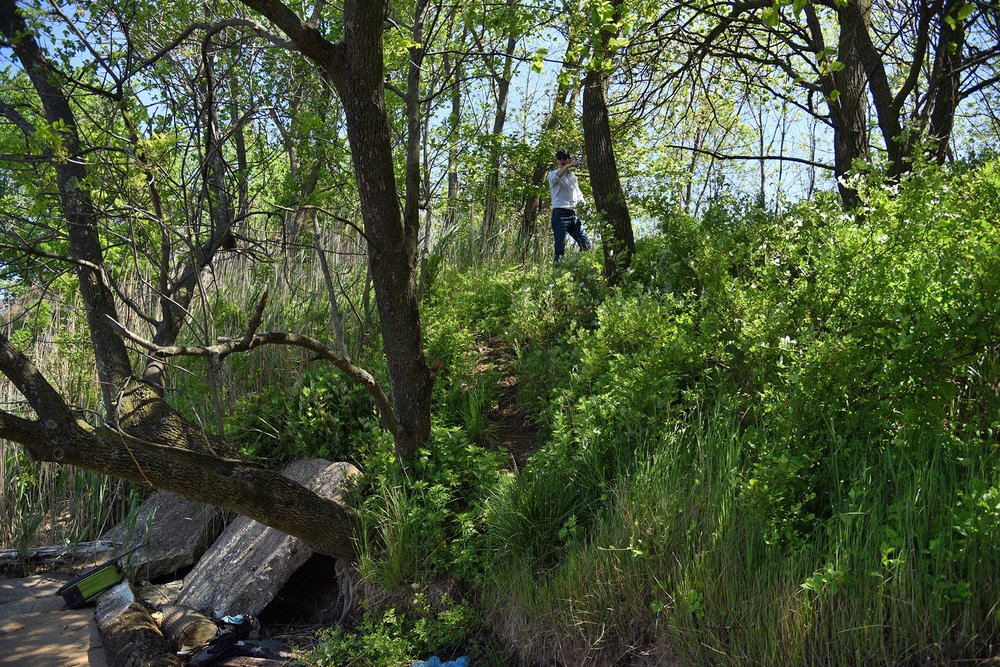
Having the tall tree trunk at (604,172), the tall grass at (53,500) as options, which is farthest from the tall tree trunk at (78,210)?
the tall tree trunk at (604,172)

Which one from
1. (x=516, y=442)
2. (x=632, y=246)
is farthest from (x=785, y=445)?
(x=632, y=246)

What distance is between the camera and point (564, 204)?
930 centimetres

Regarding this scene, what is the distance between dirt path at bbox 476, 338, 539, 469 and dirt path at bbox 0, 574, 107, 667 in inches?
119

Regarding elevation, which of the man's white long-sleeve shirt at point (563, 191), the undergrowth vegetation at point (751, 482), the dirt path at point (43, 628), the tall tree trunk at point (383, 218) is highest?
the man's white long-sleeve shirt at point (563, 191)

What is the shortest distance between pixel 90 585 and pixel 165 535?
0.77 metres

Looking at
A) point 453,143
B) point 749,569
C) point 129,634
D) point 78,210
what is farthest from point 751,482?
point 453,143

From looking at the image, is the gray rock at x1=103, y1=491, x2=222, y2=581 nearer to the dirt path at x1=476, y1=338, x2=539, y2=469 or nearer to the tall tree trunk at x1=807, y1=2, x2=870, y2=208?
the dirt path at x1=476, y1=338, x2=539, y2=469

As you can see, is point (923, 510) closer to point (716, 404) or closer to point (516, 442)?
point (716, 404)

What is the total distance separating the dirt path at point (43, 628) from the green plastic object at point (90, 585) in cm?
7

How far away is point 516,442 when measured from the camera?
6215mm

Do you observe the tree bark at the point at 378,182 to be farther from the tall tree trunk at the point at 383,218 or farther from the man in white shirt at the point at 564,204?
the man in white shirt at the point at 564,204

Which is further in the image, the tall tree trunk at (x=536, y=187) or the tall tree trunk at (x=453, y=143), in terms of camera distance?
the tall tree trunk at (x=536, y=187)

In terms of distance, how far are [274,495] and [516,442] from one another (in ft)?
6.49

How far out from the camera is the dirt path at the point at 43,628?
5.34 m
